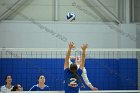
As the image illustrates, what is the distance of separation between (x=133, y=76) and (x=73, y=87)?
217 inches

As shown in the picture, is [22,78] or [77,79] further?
[22,78]

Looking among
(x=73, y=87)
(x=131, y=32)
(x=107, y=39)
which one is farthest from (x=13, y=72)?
(x=73, y=87)

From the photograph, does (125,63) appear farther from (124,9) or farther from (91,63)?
(124,9)

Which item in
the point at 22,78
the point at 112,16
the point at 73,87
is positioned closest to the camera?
the point at 73,87

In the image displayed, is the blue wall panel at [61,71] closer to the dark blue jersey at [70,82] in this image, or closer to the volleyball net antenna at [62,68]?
the volleyball net antenna at [62,68]

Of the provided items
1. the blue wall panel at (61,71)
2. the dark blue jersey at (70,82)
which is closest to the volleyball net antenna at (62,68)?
the blue wall panel at (61,71)

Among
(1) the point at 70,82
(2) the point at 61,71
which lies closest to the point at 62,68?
(2) the point at 61,71

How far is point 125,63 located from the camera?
1170cm

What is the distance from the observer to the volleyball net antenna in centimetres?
1130

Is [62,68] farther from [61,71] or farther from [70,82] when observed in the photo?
[70,82]

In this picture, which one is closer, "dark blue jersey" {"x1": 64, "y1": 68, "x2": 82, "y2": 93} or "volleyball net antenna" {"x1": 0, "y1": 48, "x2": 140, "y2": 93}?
"dark blue jersey" {"x1": 64, "y1": 68, "x2": 82, "y2": 93}

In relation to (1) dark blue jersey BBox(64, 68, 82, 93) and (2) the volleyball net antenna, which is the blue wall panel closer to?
(2) the volleyball net antenna

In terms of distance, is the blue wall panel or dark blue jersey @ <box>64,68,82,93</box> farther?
the blue wall panel

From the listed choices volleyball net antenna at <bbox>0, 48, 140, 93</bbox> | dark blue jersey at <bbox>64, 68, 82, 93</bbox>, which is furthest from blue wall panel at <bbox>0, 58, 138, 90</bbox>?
dark blue jersey at <bbox>64, 68, 82, 93</bbox>
